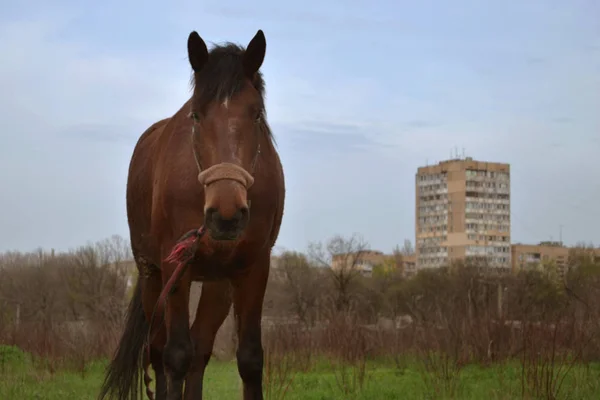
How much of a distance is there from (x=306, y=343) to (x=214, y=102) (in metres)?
14.1

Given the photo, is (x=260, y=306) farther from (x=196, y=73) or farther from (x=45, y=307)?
(x=45, y=307)

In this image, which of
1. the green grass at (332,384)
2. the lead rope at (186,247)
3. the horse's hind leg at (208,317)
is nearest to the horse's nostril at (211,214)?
the lead rope at (186,247)

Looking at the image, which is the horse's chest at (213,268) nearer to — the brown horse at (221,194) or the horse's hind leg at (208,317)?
the brown horse at (221,194)

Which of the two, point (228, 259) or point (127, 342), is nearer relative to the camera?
point (228, 259)

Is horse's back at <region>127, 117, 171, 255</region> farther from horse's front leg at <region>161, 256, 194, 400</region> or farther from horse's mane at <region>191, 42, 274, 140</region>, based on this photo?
horse's mane at <region>191, 42, 274, 140</region>

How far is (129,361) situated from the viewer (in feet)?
27.2

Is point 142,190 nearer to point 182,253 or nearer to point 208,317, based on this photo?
point 208,317

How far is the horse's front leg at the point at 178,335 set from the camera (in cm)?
627

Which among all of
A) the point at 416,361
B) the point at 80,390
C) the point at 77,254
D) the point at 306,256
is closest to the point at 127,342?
the point at 80,390

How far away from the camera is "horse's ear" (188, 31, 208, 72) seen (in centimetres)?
616

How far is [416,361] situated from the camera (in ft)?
59.9

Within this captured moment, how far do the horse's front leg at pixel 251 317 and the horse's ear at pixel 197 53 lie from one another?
4.70 ft

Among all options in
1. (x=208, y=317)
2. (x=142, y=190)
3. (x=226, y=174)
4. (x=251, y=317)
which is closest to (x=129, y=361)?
(x=208, y=317)

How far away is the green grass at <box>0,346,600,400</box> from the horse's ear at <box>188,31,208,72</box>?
4.95 meters
